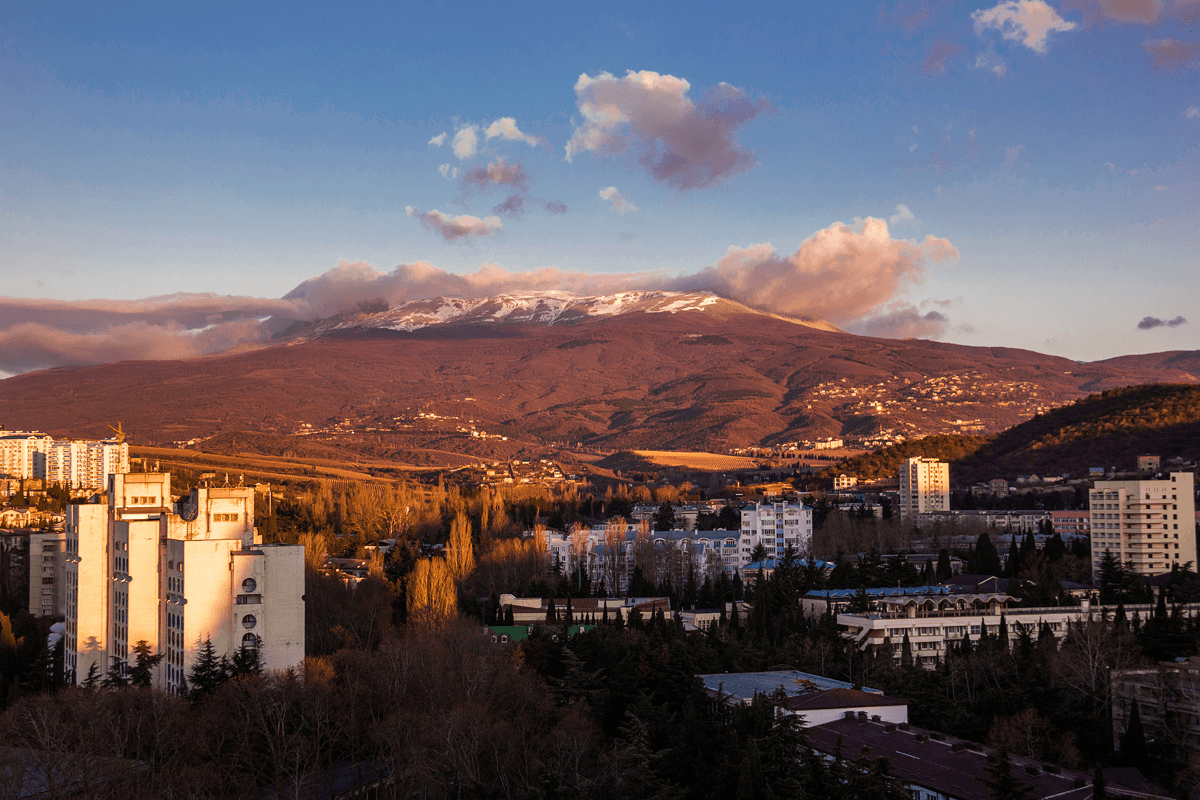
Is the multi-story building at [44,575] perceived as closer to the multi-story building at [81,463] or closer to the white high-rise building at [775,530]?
the white high-rise building at [775,530]

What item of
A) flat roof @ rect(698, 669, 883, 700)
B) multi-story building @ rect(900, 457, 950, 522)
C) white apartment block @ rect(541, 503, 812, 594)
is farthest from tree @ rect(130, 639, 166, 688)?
multi-story building @ rect(900, 457, 950, 522)

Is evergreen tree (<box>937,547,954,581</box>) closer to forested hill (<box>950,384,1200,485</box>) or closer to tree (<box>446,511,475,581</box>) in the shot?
tree (<box>446,511,475,581</box>)

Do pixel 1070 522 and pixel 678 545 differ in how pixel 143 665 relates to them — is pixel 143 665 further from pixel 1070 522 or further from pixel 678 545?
pixel 1070 522

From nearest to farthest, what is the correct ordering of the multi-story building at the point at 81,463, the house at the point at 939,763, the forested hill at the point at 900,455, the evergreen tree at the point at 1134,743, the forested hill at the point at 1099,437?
the house at the point at 939,763 < the evergreen tree at the point at 1134,743 < the multi-story building at the point at 81,463 < the forested hill at the point at 1099,437 < the forested hill at the point at 900,455

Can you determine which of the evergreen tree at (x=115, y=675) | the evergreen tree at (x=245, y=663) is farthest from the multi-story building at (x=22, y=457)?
the evergreen tree at (x=245, y=663)

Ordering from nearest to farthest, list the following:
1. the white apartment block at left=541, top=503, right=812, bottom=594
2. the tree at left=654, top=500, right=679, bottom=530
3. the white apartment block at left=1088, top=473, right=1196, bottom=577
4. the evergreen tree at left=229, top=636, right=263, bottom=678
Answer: the evergreen tree at left=229, top=636, right=263, bottom=678 → the white apartment block at left=1088, top=473, right=1196, bottom=577 → the white apartment block at left=541, top=503, right=812, bottom=594 → the tree at left=654, top=500, right=679, bottom=530

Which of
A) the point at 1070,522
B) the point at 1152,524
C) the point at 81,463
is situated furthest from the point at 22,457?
the point at 1152,524
